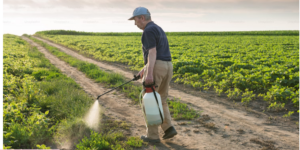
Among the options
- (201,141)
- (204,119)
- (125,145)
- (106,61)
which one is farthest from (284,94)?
(106,61)

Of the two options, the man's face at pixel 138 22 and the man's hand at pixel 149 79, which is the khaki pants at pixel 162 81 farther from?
the man's face at pixel 138 22

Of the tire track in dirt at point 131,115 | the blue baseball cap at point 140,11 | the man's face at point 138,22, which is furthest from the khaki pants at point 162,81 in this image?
the blue baseball cap at point 140,11

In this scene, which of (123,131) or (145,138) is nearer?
(145,138)

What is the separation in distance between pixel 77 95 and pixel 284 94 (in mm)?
5899

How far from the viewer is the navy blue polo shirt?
375 cm

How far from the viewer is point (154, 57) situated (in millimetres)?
3785

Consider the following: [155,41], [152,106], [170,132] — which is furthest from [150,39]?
[170,132]

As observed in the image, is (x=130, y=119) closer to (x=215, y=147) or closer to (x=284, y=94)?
(x=215, y=147)

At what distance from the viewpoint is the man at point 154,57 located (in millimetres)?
3771

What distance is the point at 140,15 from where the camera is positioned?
3.88 metres

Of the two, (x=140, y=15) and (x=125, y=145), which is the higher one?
(x=140, y=15)

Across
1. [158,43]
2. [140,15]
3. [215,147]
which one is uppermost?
[140,15]

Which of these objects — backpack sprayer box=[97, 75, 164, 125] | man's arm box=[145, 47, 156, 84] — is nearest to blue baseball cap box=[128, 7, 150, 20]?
man's arm box=[145, 47, 156, 84]

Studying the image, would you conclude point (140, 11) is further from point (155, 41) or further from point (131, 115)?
point (131, 115)
